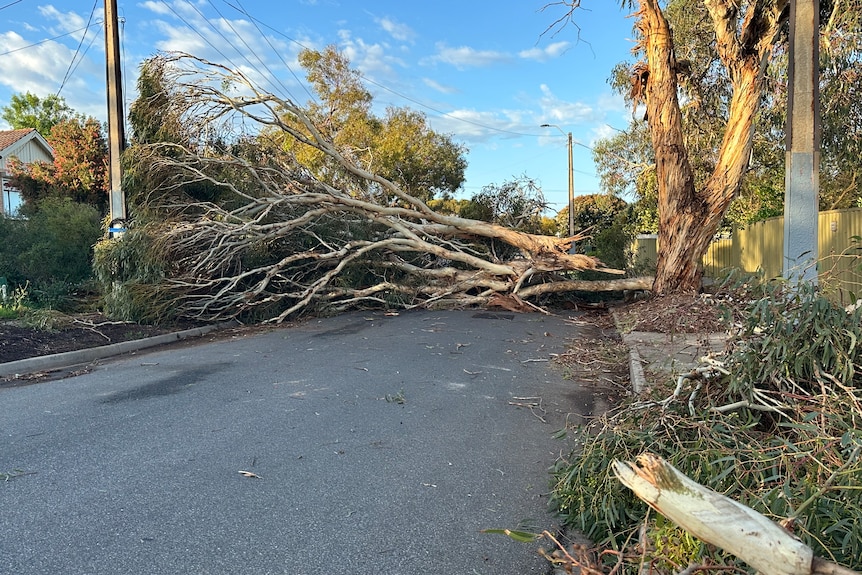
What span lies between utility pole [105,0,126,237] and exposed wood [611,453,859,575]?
12920 mm

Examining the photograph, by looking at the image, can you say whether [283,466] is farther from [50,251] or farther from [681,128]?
[50,251]

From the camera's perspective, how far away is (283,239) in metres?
14.0

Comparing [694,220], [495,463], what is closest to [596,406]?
[495,463]

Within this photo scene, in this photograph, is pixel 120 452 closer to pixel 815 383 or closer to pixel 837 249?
pixel 815 383

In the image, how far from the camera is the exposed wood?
146 centimetres

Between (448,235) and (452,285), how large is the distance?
1307mm

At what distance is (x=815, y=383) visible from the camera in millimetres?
3480

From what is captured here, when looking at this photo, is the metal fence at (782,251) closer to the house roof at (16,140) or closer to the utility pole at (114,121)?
the utility pole at (114,121)

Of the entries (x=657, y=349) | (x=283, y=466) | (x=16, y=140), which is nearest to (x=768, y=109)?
(x=657, y=349)

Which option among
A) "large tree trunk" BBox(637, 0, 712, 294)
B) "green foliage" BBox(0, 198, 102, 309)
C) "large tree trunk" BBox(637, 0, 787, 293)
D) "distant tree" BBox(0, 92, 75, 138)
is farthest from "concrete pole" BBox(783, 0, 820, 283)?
"distant tree" BBox(0, 92, 75, 138)

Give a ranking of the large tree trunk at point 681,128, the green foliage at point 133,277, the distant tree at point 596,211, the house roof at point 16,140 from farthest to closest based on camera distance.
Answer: the distant tree at point 596,211
the house roof at point 16,140
the large tree trunk at point 681,128
the green foliage at point 133,277

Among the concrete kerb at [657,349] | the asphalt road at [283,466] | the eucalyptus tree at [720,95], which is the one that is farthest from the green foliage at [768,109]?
the asphalt road at [283,466]

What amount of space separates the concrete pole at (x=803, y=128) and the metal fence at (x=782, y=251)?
468 mm

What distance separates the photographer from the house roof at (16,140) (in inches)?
1070
